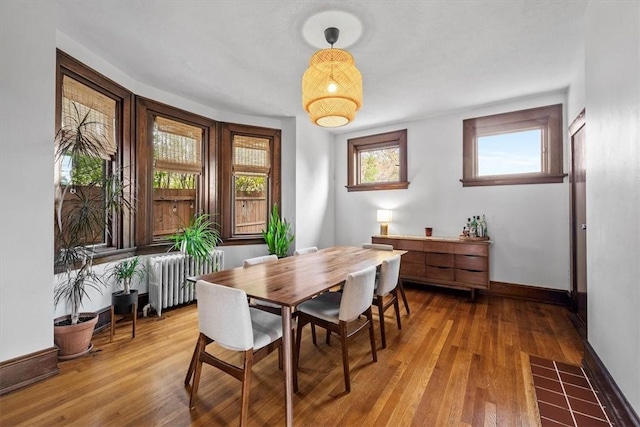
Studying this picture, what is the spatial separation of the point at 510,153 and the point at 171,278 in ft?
15.6

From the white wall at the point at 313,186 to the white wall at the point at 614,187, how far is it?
11.2ft

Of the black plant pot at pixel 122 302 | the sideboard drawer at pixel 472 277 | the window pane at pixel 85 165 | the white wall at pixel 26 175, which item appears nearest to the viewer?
the white wall at pixel 26 175

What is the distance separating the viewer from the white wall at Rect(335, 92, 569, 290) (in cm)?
357

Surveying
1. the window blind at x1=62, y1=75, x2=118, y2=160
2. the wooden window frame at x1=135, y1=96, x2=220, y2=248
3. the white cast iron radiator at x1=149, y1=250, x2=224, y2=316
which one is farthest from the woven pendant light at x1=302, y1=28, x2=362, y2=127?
the white cast iron radiator at x1=149, y1=250, x2=224, y2=316

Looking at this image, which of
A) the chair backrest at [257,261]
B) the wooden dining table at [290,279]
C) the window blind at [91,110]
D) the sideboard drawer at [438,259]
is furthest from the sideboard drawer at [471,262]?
the window blind at [91,110]

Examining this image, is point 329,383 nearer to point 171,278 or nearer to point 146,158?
point 171,278

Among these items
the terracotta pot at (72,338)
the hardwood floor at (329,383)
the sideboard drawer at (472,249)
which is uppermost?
the sideboard drawer at (472,249)

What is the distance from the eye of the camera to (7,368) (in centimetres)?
182

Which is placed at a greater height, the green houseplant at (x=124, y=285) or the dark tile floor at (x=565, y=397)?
the green houseplant at (x=124, y=285)

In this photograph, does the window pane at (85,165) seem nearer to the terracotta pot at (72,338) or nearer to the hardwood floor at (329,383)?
the terracotta pot at (72,338)

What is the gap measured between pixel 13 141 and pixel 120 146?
4.12ft

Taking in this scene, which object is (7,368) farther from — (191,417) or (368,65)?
(368,65)

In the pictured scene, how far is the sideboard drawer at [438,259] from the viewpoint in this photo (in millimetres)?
3843

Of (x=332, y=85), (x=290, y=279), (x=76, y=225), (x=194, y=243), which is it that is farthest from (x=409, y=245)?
(x=76, y=225)
